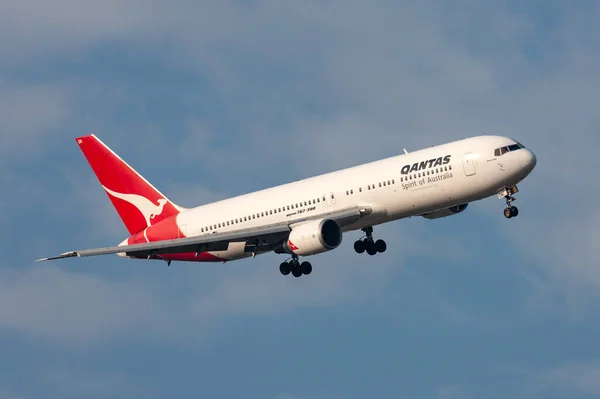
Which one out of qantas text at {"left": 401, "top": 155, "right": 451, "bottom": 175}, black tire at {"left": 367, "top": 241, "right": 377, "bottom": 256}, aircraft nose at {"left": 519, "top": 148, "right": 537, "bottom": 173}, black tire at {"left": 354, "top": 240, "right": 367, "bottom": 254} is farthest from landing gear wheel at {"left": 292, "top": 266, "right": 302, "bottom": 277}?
aircraft nose at {"left": 519, "top": 148, "right": 537, "bottom": 173}

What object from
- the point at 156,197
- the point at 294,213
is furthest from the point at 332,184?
the point at 156,197

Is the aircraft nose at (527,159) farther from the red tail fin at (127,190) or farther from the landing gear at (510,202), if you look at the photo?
the red tail fin at (127,190)

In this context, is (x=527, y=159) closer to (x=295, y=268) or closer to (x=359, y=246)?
(x=359, y=246)

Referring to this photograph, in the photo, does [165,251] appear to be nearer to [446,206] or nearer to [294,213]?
[294,213]

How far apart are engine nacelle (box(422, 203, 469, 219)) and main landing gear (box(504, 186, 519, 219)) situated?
5.21 m

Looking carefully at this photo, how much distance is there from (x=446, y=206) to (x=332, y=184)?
250 inches

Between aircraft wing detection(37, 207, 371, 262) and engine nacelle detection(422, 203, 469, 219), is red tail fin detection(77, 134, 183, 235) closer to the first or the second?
aircraft wing detection(37, 207, 371, 262)

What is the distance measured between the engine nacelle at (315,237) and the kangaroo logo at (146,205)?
43.7 feet

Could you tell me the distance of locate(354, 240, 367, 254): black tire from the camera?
227ft

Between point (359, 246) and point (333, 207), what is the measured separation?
5.39 m

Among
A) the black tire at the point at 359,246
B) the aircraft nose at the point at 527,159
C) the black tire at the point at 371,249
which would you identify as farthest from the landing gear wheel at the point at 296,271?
the aircraft nose at the point at 527,159

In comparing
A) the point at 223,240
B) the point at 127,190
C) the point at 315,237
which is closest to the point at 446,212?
the point at 315,237

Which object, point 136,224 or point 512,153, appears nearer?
point 512,153

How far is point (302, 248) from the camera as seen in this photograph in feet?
207
